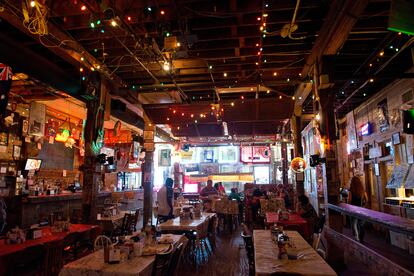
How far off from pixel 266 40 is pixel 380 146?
5.94m

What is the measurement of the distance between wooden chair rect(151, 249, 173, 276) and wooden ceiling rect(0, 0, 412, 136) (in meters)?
3.81

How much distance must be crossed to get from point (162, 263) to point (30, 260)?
5.62ft

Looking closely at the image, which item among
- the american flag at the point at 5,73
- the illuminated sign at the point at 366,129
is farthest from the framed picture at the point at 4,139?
the illuminated sign at the point at 366,129

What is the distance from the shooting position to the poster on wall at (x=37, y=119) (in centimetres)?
1008

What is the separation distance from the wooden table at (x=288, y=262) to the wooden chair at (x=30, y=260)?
2744 mm

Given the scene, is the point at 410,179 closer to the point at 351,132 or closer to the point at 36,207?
the point at 351,132

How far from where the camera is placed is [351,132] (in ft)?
39.9

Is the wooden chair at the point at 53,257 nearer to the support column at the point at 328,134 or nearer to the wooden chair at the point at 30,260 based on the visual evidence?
the wooden chair at the point at 30,260

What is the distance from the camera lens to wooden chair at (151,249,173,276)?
11.1 feet

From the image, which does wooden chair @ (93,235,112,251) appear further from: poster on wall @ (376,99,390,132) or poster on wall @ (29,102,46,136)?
poster on wall @ (376,99,390,132)

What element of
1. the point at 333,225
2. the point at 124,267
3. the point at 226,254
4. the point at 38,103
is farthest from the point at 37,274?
the point at 38,103

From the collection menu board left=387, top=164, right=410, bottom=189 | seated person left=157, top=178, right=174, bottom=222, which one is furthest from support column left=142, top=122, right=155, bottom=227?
menu board left=387, top=164, right=410, bottom=189

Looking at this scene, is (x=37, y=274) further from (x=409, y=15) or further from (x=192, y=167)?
(x=192, y=167)

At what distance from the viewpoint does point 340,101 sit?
431 inches
